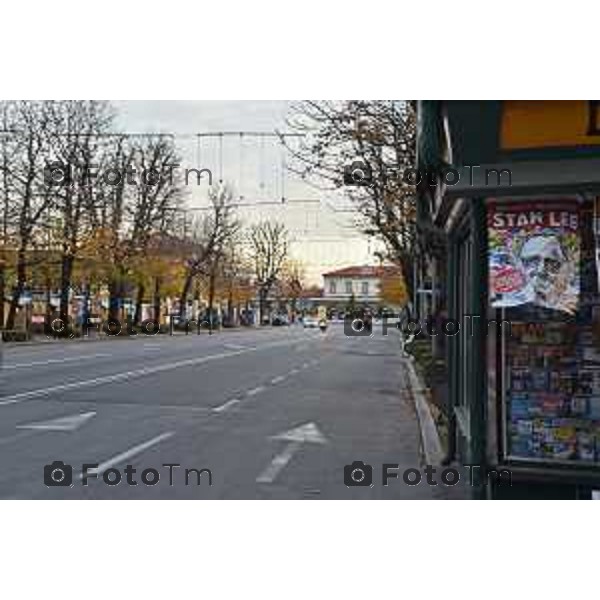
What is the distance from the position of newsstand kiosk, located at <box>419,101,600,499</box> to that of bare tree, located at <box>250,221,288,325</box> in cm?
7578

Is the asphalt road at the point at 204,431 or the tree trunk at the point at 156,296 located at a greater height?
the tree trunk at the point at 156,296

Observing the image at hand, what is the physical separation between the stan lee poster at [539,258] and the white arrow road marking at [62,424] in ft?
25.0

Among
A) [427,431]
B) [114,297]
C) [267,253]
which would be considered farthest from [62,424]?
[267,253]

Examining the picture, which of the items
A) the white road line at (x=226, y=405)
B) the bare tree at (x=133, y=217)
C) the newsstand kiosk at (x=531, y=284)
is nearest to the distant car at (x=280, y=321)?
the bare tree at (x=133, y=217)

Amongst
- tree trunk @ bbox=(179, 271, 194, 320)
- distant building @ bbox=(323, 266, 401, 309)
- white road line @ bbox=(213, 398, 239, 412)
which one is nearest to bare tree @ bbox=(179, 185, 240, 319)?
tree trunk @ bbox=(179, 271, 194, 320)

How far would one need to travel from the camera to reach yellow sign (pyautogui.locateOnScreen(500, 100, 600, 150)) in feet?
21.8

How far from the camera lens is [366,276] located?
85000mm

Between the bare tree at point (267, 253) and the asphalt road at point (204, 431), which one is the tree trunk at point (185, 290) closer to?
the bare tree at point (267, 253)

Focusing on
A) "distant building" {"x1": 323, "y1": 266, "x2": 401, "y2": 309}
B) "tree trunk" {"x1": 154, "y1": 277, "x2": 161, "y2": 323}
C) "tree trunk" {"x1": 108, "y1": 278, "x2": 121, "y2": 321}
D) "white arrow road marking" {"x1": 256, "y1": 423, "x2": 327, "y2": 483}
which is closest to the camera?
"white arrow road marking" {"x1": 256, "y1": 423, "x2": 327, "y2": 483}

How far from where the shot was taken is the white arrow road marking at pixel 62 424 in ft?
43.7

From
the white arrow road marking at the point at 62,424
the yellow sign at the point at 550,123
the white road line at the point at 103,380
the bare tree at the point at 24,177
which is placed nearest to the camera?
the yellow sign at the point at 550,123

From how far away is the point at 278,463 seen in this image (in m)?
10.7

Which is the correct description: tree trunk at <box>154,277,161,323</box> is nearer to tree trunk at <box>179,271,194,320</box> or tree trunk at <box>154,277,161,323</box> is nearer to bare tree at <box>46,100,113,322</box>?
tree trunk at <box>179,271,194,320</box>

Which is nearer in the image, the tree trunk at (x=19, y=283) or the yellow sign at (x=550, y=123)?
the yellow sign at (x=550, y=123)
